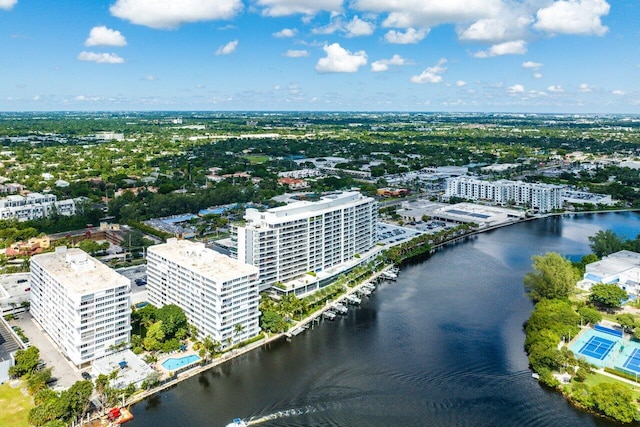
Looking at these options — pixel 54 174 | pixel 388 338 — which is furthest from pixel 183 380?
pixel 54 174

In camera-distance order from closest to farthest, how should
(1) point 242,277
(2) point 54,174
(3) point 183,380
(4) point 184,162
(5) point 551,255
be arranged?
(3) point 183,380
(1) point 242,277
(5) point 551,255
(2) point 54,174
(4) point 184,162

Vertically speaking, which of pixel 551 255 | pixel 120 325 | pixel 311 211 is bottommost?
pixel 120 325

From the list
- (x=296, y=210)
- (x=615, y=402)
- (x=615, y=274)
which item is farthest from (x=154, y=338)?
(x=615, y=274)

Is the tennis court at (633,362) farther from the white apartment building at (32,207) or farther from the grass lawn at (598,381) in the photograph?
the white apartment building at (32,207)

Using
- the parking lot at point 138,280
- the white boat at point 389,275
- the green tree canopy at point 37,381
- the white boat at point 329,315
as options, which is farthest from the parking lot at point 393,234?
the green tree canopy at point 37,381

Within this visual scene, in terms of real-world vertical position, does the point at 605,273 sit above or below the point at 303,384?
above

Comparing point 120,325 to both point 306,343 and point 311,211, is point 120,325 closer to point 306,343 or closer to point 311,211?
point 306,343
